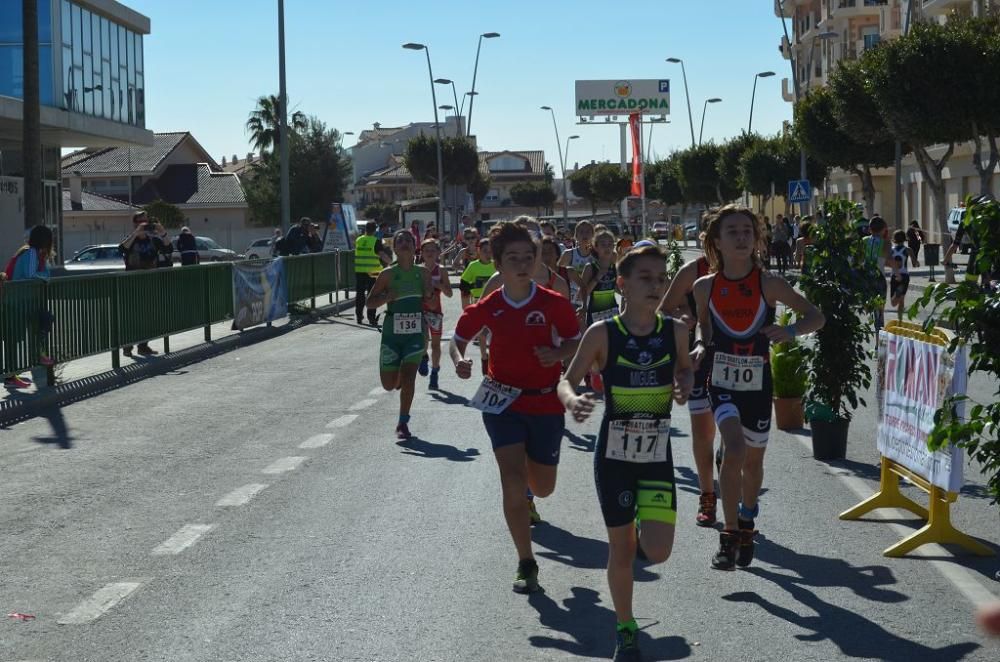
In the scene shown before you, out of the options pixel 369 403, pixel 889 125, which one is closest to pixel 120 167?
pixel 889 125

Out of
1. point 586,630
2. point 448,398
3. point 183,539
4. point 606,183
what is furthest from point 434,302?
point 606,183

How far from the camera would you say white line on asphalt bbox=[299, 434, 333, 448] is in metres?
11.5

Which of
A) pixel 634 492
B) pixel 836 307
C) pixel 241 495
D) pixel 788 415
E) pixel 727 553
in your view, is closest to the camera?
pixel 634 492

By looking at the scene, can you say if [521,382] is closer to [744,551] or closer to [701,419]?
[744,551]

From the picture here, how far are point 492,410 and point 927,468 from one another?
2464 millimetres

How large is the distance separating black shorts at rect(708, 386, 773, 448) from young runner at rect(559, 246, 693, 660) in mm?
1329

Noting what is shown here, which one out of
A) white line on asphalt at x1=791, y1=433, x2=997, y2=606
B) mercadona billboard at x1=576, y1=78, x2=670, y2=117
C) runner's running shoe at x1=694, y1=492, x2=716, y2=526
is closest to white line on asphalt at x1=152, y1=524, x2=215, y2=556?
runner's running shoe at x1=694, y1=492, x2=716, y2=526

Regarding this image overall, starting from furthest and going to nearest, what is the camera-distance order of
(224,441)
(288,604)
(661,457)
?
(224,441) → (288,604) → (661,457)

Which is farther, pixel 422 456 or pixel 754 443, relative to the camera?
pixel 422 456

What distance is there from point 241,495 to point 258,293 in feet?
54.5

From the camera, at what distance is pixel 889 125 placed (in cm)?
4378

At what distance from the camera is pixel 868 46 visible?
82250mm

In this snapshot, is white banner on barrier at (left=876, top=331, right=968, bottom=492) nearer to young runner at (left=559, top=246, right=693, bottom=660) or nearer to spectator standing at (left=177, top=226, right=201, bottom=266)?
young runner at (left=559, top=246, right=693, bottom=660)

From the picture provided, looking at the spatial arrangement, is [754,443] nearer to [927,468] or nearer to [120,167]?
[927,468]
